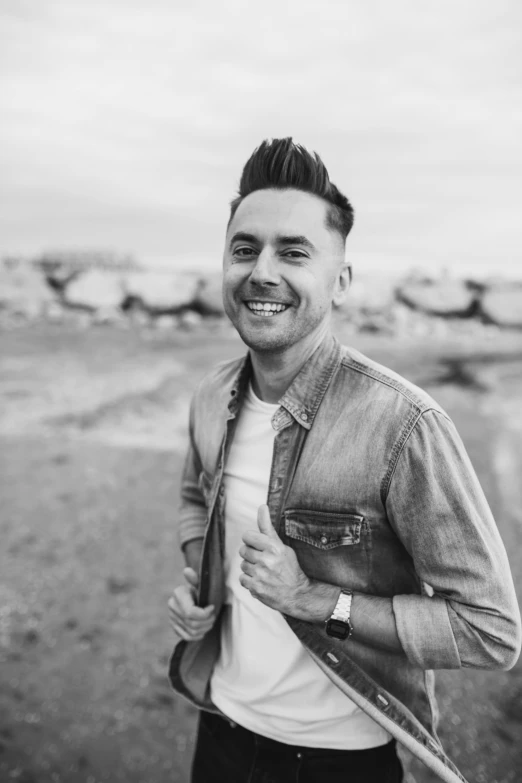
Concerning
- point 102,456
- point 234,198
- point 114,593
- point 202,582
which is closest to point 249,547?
point 202,582

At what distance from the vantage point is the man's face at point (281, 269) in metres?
1.56

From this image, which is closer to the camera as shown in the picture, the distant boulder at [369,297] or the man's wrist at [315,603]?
the man's wrist at [315,603]

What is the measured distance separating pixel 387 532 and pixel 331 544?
5.6 inches

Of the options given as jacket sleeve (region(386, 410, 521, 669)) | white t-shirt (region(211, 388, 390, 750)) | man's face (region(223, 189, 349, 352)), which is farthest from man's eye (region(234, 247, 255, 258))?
jacket sleeve (region(386, 410, 521, 669))

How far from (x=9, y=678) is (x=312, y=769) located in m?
2.22

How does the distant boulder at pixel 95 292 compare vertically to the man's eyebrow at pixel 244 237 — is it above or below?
below

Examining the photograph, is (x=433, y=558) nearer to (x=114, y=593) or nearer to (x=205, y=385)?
(x=205, y=385)

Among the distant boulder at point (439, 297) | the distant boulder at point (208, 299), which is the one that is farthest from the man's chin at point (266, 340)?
the distant boulder at point (439, 297)

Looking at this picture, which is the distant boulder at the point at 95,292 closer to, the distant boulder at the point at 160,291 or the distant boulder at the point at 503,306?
the distant boulder at the point at 160,291

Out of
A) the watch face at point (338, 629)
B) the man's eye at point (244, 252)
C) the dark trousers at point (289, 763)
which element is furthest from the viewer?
the man's eye at point (244, 252)

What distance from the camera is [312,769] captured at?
1509 millimetres

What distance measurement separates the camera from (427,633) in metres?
1.28

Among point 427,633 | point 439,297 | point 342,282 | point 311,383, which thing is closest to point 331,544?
point 427,633

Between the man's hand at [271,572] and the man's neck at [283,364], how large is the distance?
44cm
